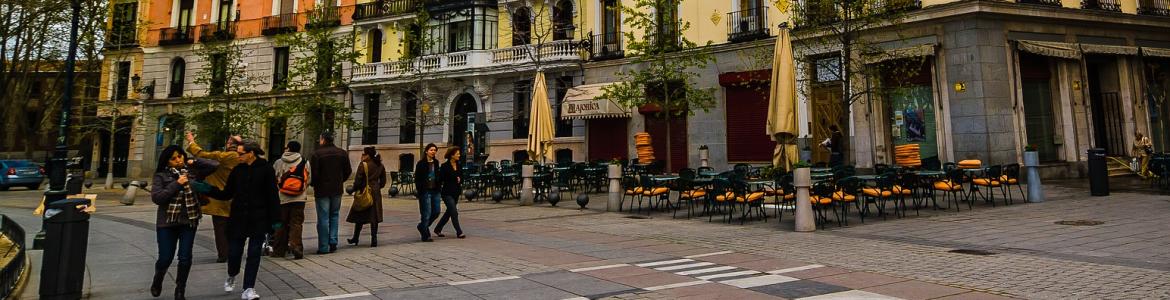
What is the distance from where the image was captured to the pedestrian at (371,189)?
9023 mm

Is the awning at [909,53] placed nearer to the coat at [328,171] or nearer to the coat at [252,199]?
the coat at [328,171]

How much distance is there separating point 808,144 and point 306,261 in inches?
682

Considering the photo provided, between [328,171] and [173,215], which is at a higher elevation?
[328,171]

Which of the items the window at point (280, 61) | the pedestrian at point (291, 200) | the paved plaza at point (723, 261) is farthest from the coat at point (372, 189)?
the window at point (280, 61)

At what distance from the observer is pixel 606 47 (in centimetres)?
2547

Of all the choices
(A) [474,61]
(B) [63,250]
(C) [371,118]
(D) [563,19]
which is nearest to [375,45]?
(C) [371,118]

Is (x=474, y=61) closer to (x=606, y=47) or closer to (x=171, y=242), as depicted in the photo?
(x=606, y=47)

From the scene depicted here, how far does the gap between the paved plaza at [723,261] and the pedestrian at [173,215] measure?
421mm

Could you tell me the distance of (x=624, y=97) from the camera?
1805cm

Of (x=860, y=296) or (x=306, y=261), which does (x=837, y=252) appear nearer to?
(x=860, y=296)

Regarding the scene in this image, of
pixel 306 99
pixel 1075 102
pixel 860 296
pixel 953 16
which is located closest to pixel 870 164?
pixel 953 16

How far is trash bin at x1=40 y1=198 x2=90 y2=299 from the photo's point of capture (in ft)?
16.0

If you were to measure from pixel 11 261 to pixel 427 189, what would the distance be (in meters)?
5.02

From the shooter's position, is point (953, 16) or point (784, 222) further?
point (953, 16)
